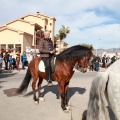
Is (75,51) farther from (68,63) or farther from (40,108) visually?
(40,108)

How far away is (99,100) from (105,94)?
10cm

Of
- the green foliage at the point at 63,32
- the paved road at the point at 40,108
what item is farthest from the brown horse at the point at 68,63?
the green foliage at the point at 63,32

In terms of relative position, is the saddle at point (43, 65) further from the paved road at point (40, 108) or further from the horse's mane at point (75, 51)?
the paved road at point (40, 108)

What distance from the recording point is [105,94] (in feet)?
8.68

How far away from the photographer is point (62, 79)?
701 cm

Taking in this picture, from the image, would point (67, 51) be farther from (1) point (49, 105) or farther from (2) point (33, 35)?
(2) point (33, 35)

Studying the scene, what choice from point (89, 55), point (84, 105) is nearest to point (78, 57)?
point (89, 55)

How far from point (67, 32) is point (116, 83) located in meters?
65.0

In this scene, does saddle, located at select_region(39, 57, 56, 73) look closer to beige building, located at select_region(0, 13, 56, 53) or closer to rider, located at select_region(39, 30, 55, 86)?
rider, located at select_region(39, 30, 55, 86)

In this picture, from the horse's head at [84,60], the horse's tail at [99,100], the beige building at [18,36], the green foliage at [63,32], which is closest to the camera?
the horse's tail at [99,100]

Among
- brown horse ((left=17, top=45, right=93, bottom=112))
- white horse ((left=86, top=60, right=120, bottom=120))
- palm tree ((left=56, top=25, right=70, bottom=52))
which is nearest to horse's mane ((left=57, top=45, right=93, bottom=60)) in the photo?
brown horse ((left=17, top=45, right=93, bottom=112))

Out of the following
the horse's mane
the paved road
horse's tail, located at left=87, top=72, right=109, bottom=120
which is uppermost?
the horse's mane

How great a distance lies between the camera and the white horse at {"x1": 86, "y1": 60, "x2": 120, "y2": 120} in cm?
242

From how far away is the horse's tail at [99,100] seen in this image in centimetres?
A: 257
